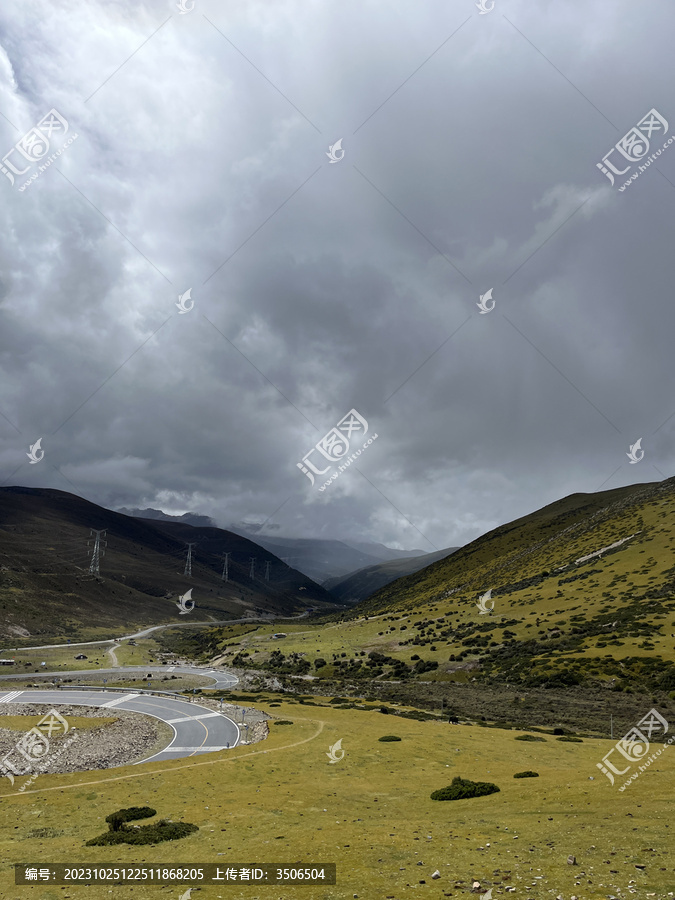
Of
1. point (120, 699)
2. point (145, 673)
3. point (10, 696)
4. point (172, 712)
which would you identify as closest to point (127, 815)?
point (172, 712)

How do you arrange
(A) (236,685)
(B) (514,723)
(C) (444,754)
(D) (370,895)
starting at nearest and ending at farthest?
(D) (370,895)
(C) (444,754)
(B) (514,723)
(A) (236,685)

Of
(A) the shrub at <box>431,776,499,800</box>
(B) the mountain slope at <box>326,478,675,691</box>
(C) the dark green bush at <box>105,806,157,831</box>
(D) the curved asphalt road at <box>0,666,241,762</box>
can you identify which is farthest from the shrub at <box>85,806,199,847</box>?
(B) the mountain slope at <box>326,478,675,691</box>

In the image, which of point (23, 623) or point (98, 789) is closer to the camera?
point (98, 789)

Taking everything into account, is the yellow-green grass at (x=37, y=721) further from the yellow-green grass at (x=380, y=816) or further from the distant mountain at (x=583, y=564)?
the distant mountain at (x=583, y=564)

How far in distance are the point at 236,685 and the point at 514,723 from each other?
57.6 meters

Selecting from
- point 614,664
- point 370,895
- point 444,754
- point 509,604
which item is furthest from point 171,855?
→ point 509,604

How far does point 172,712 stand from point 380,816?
4913 cm

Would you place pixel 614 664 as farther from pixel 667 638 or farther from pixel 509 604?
pixel 509 604

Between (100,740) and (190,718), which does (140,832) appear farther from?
(190,718)

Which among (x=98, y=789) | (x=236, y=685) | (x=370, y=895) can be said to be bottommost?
(x=236, y=685)

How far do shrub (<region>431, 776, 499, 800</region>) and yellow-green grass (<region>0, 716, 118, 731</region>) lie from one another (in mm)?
43310

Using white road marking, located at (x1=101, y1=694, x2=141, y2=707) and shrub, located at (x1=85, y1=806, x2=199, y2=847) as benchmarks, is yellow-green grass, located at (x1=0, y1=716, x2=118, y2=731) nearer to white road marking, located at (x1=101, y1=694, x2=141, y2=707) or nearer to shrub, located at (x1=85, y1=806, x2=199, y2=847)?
white road marking, located at (x1=101, y1=694, x2=141, y2=707)

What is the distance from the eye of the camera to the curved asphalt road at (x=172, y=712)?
158ft

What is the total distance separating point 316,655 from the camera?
111000mm
